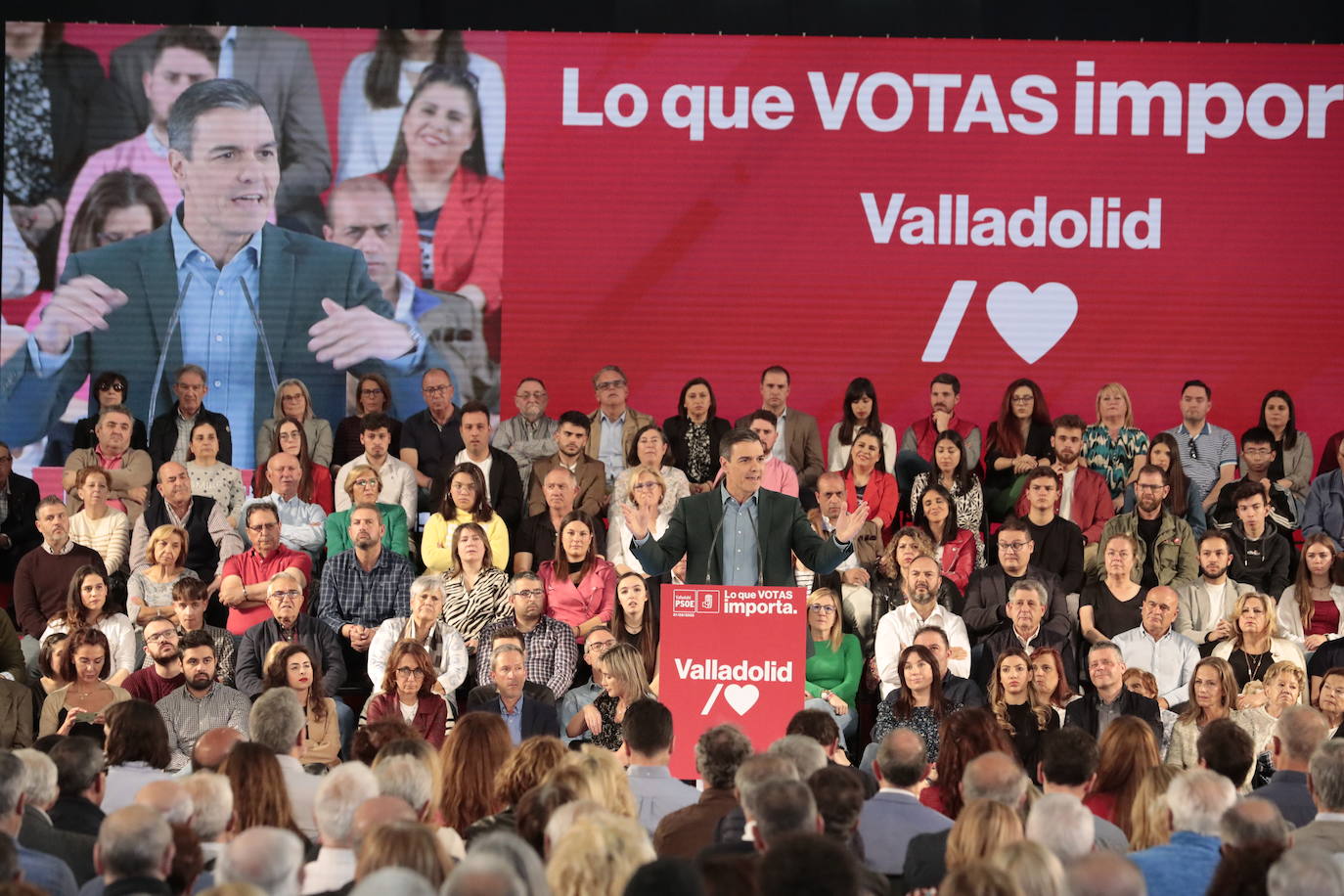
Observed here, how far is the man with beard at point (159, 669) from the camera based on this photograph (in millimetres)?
7359

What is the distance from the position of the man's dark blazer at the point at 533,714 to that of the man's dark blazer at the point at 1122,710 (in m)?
2.02

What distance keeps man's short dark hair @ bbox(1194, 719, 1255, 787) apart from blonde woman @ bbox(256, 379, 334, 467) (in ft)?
18.2

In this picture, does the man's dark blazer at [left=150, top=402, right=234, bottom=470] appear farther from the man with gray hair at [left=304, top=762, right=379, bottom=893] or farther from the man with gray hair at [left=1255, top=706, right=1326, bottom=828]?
the man with gray hair at [left=1255, top=706, right=1326, bottom=828]

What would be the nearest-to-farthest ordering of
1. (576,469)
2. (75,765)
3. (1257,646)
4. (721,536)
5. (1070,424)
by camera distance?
1. (75,765)
2. (721,536)
3. (1257,646)
4. (1070,424)
5. (576,469)

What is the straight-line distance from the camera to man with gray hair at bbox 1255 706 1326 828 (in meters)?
5.09

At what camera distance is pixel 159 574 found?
8.12 metres

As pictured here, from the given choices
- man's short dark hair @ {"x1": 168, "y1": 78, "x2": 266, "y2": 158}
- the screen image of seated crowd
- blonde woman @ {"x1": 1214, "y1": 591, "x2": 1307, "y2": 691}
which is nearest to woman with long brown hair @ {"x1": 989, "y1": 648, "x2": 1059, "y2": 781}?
the screen image of seated crowd

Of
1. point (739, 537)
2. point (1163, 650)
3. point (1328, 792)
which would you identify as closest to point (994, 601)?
point (1163, 650)

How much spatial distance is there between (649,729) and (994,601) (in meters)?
3.15

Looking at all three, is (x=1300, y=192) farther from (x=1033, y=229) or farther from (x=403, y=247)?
(x=403, y=247)

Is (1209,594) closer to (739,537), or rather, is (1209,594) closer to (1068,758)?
(739,537)

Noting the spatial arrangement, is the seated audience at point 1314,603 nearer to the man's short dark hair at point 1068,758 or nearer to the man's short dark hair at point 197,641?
the man's short dark hair at point 1068,758

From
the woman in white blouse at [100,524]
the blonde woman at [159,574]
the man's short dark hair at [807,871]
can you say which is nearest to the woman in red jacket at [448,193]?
the woman in white blouse at [100,524]

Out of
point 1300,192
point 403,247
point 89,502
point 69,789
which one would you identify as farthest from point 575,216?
point 69,789
